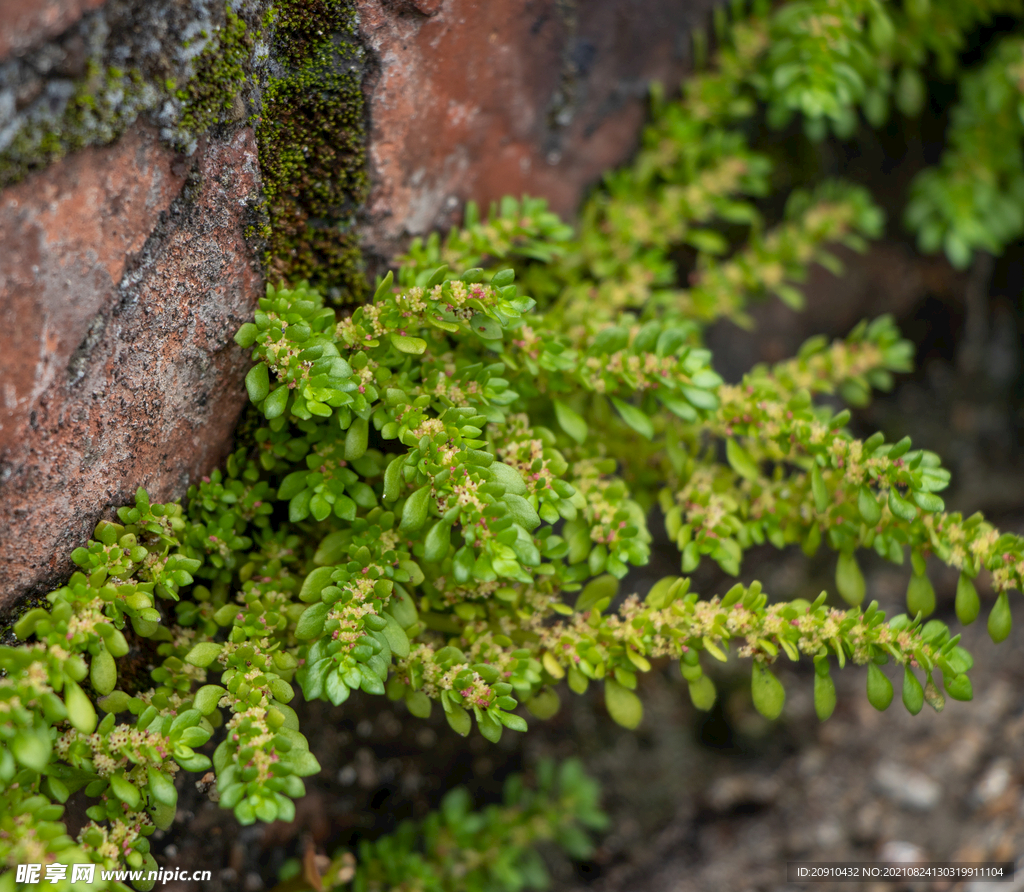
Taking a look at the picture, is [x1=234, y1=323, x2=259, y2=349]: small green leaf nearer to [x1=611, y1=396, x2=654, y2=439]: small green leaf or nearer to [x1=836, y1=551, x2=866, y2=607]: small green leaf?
[x1=611, y1=396, x2=654, y2=439]: small green leaf

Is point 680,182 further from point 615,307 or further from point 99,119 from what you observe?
point 99,119

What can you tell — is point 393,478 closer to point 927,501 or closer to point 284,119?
point 284,119

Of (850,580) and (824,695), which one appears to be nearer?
(824,695)

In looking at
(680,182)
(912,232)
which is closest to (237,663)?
(680,182)

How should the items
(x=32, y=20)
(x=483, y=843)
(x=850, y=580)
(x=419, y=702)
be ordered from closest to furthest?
(x=32, y=20), (x=419, y=702), (x=850, y=580), (x=483, y=843)

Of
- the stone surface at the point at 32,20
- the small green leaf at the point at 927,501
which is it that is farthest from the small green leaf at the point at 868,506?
the stone surface at the point at 32,20

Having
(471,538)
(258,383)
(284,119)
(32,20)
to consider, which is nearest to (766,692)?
(471,538)

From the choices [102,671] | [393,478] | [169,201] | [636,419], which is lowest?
[102,671]
